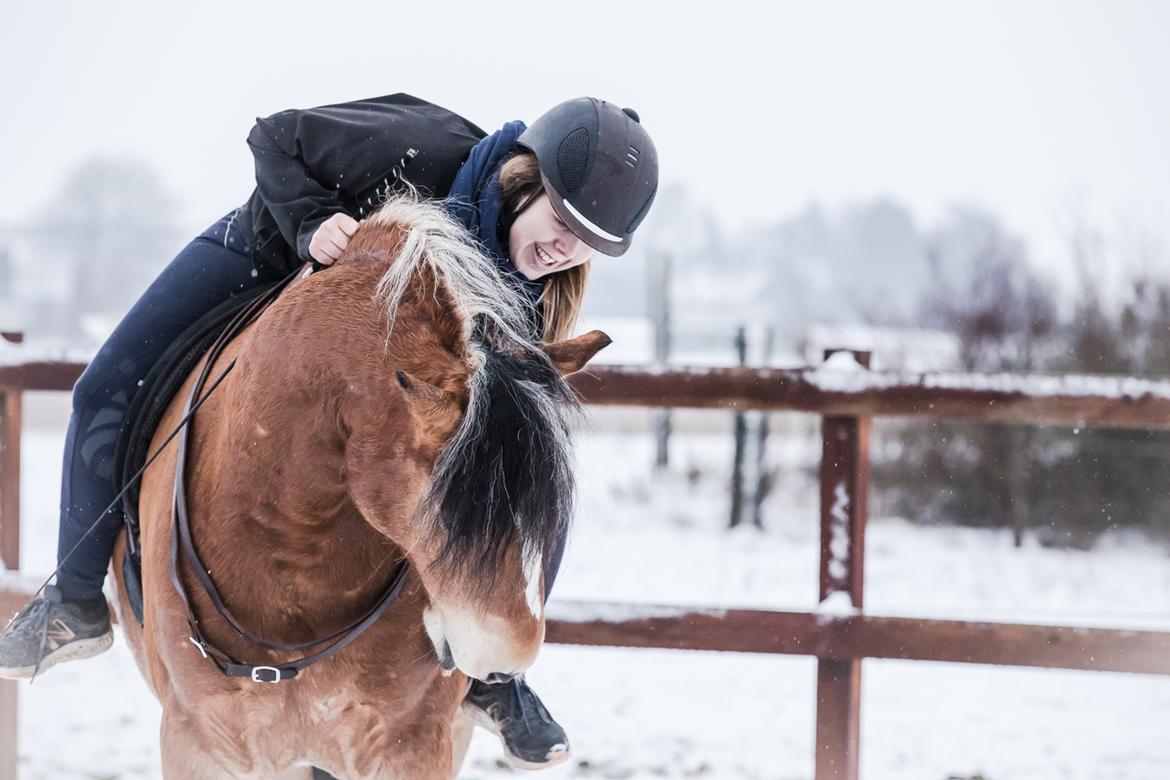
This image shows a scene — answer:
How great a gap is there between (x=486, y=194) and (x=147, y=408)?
0.91 metres

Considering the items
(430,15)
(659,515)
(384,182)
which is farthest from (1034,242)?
(430,15)

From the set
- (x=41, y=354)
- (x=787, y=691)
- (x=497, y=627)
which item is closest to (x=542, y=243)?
(x=497, y=627)

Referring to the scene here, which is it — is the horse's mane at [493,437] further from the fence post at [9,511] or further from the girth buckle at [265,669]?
the fence post at [9,511]

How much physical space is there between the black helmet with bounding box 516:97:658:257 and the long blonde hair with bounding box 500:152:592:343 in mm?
54

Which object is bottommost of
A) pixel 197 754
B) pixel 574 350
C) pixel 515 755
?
pixel 515 755

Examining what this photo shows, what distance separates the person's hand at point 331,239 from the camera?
1.66 meters

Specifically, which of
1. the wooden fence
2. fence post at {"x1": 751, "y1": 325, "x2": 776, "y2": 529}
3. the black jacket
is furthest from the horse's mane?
fence post at {"x1": 751, "y1": 325, "x2": 776, "y2": 529}

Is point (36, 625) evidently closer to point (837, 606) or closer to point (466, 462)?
point (466, 462)

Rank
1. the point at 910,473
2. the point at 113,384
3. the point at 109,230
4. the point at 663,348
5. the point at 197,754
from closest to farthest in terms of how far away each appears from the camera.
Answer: the point at 197,754 < the point at 113,384 < the point at 910,473 < the point at 663,348 < the point at 109,230

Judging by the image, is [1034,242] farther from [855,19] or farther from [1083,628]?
[855,19]

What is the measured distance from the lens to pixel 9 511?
3.48 m

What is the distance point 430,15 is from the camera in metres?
18.8

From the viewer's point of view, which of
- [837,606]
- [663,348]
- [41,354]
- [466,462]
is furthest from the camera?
[663,348]

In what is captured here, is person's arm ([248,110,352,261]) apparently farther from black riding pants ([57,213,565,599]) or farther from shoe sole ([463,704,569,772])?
shoe sole ([463,704,569,772])
